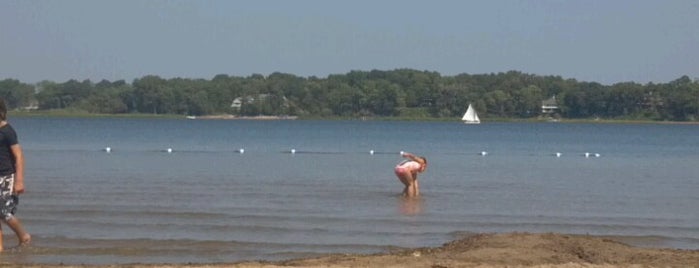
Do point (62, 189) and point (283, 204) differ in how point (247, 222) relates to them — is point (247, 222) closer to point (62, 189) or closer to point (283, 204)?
point (283, 204)

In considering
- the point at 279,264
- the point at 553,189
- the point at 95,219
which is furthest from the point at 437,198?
the point at 279,264

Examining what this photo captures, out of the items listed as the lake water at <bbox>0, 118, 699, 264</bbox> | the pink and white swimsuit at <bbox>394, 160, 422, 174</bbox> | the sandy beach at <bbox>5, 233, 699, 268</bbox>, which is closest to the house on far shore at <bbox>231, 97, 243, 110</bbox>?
the lake water at <bbox>0, 118, 699, 264</bbox>

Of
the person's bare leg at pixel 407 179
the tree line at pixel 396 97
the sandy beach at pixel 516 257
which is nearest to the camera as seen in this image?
the sandy beach at pixel 516 257

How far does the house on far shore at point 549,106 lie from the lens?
479 ft

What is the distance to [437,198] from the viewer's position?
23.2m

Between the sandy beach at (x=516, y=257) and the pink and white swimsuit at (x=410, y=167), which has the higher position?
the pink and white swimsuit at (x=410, y=167)

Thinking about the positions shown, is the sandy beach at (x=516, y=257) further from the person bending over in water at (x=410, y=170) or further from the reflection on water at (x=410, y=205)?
the person bending over in water at (x=410, y=170)

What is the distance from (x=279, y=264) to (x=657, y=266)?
357cm

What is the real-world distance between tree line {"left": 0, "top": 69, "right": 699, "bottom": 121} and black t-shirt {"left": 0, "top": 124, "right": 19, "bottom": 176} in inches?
5033

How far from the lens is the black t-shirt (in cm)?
1191

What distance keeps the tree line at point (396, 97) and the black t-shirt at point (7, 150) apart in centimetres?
12785

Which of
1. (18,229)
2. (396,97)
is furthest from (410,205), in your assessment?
(396,97)

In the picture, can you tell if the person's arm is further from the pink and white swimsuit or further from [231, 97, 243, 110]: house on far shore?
[231, 97, 243, 110]: house on far shore

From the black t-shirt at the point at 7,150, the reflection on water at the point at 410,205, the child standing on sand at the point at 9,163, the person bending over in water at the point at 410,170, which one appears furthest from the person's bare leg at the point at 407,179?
the black t-shirt at the point at 7,150
